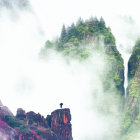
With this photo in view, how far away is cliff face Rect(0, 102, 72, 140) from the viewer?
92.8 metres

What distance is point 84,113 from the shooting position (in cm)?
13412

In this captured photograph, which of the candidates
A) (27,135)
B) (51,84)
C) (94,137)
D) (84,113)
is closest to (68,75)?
(51,84)

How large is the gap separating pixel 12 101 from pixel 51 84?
49.0ft

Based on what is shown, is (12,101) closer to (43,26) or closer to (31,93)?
(31,93)

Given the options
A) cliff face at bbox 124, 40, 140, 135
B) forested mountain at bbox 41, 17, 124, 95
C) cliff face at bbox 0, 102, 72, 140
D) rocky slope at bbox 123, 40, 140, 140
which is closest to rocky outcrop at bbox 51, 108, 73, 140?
cliff face at bbox 0, 102, 72, 140

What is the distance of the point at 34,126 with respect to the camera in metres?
99.2

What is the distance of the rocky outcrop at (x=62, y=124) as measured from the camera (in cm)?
10506

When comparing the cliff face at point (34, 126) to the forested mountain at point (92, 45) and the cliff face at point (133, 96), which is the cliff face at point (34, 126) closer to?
the cliff face at point (133, 96)

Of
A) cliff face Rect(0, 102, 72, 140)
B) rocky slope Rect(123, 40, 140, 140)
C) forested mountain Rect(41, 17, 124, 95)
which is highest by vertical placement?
forested mountain Rect(41, 17, 124, 95)

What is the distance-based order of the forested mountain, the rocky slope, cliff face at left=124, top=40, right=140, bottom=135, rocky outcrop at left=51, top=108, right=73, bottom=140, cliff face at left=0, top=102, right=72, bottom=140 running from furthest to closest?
1. the forested mountain
2. cliff face at left=124, top=40, right=140, bottom=135
3. the rocky slope
4. rocky outcrop at left=51, top=108, right=73, bottom=140
5. cliff face at left=0, top=102, right=72, bottom=140

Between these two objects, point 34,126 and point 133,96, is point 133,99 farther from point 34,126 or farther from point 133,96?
point 34,126

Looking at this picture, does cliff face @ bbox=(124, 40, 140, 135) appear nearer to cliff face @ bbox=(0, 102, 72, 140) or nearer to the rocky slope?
the rocky slope

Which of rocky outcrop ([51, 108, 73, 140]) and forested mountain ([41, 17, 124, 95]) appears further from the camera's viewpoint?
forested mountain ([41, 17, 124, 95])

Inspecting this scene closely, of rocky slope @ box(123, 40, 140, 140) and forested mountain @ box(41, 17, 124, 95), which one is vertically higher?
forested mountain @ box(41, 17, 124, 95)
